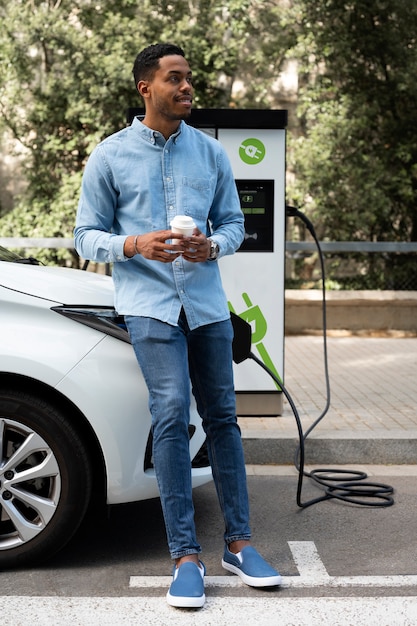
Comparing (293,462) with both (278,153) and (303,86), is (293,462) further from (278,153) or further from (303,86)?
(303,86)

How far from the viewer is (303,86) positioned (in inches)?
537

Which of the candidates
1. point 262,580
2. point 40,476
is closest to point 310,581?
point 262,580

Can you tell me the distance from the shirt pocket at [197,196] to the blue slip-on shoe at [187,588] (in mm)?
1294

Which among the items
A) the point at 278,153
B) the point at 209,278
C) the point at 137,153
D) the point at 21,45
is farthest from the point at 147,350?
the point at 21,45

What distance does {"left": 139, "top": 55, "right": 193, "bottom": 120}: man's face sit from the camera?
3.47 meters

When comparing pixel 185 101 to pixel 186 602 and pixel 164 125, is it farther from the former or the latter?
pixel 186 602

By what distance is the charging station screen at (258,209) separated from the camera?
6.10 meters

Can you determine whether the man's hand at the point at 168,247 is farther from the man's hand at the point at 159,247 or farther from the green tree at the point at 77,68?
the green tree at the point at 77,68

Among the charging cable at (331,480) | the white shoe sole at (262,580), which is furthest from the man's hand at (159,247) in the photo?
the charging cable at (331,480)

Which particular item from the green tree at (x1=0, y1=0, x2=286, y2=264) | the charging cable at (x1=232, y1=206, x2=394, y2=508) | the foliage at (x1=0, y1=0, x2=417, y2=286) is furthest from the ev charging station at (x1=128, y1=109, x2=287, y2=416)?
the green tree at (x1=0, y1=0, x2=286, y2=264)

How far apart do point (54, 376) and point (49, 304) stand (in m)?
0.30

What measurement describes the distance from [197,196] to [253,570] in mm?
1427

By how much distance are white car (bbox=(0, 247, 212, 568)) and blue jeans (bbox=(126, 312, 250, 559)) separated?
217 millimetres

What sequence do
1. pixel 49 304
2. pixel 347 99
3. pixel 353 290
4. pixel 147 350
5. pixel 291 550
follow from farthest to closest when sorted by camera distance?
pixel 347 99, pixel 353 290, pixel 291 550, pixel 49 304, pixel 147 350
